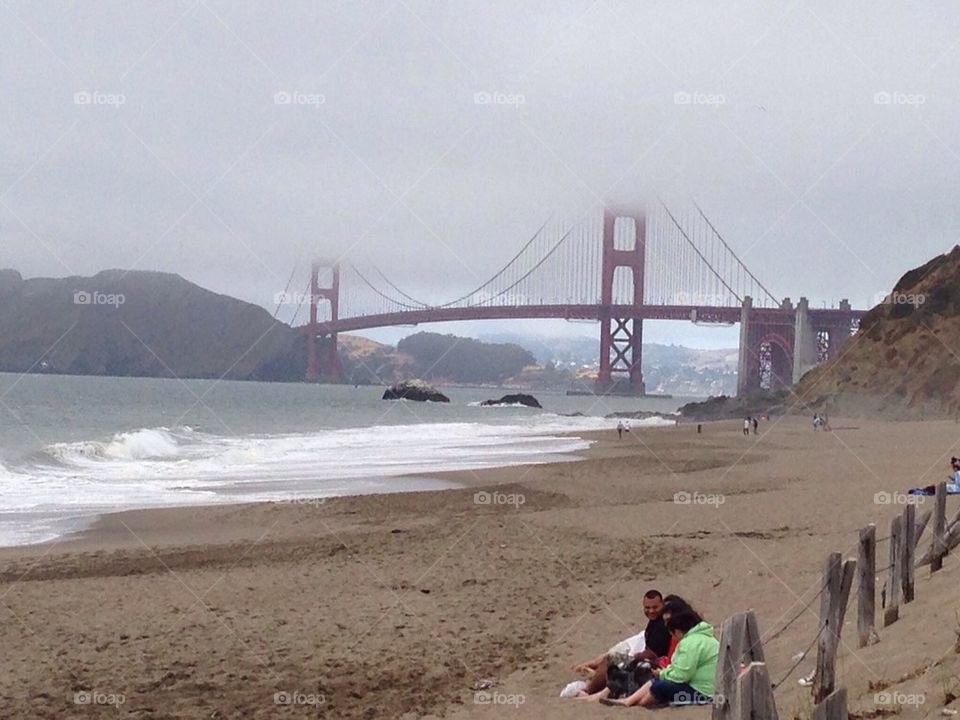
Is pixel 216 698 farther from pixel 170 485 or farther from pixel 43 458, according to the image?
pixel 43 458

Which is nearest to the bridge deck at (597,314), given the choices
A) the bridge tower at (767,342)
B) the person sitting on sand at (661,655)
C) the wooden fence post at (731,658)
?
the bridge tower at (767,342)

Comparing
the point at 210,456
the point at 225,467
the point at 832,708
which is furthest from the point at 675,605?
the point at 210,456

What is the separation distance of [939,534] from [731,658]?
3.68 m

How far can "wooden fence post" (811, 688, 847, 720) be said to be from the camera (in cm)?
331

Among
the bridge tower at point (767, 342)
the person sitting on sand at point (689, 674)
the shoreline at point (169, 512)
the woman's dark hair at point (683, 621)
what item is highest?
the bridge tower at point (767, 342)

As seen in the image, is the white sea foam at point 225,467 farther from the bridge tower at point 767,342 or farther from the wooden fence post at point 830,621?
the bridge tower at point 767,342

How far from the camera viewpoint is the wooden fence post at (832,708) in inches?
130

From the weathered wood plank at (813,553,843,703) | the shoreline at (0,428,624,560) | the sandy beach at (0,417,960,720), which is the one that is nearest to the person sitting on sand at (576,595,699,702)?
the sandy beach at (0,417,960,720)

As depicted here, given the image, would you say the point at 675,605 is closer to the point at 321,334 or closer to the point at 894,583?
the point at 894,583

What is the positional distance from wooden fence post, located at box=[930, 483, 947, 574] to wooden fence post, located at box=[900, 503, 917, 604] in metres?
0.69

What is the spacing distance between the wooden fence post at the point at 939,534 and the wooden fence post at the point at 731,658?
3.30m

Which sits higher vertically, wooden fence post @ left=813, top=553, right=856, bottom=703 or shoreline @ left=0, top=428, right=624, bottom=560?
wooden fence post @ left=813, top=553, right=856, bottom=703

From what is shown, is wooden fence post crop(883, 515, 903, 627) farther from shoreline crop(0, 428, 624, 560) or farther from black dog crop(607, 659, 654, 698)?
shoreline crop(0, 428, 624, 560)

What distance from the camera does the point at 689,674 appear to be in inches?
206
